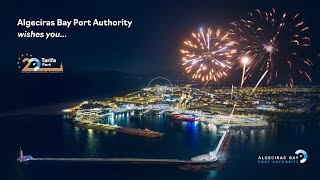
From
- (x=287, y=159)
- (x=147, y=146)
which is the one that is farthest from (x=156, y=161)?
(x=287, y=159)

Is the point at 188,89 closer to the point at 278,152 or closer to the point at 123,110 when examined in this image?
the point at 123,110

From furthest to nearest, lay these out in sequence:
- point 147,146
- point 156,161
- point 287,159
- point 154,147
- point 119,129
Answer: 1. point 119,129
2. point 147,146
3. point 154,147
4. point 156,161
5. point 287,159

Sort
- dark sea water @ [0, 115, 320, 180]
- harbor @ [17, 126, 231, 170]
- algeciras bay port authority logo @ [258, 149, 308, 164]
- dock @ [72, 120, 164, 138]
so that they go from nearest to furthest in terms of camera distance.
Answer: dark sea water @ [0, 115, 320, 180] → algeciras bay port authority logo @ [258, 149, 308, 164] → harbor @ [17, 126, 231, 170] → dock @ [72, 120, 164, 138]

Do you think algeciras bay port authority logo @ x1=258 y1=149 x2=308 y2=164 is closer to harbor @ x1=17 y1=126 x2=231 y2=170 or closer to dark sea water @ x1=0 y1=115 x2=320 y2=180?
dark sea water @ x1=0 y1=115 x2=320 y2=180

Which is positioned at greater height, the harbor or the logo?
the logo

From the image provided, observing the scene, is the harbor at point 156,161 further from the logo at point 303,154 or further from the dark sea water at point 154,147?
the logo at point 303,154

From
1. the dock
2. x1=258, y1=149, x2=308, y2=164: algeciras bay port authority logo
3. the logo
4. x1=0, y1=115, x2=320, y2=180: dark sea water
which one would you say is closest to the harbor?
x1=0, y1=115, x2=320, y2=180: dark sea water

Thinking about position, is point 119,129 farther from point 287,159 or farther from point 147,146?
point 287,159

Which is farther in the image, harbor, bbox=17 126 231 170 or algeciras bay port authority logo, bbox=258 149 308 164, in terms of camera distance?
harbor, bbox=17 126 231 170

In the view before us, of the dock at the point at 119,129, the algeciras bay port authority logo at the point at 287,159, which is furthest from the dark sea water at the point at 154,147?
the dock at the point at 119,129
